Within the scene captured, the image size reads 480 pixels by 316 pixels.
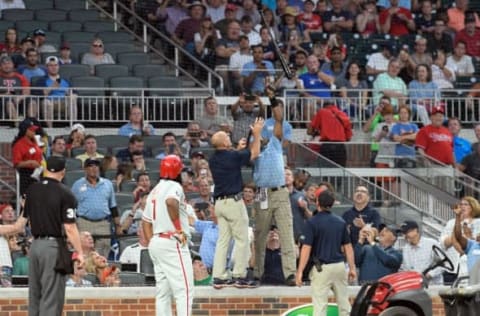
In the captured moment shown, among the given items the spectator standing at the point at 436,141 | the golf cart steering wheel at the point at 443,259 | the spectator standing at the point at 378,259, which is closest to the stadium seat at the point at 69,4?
the spectator standing at the point at 436,141

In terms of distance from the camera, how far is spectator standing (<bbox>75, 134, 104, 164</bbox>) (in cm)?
2564

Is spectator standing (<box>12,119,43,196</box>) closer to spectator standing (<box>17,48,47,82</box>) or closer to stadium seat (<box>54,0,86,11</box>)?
spectator standing (<box>17,48,47,82</box>)

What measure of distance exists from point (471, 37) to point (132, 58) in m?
6.15

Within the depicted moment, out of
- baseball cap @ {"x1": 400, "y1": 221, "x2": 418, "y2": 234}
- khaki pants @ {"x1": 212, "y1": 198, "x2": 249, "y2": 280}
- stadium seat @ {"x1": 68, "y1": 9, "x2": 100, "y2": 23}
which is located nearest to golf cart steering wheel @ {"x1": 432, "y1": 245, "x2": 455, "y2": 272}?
baseball cap @ {"x1": 400, "y1": 221, "x2": 418, "y2": 234}

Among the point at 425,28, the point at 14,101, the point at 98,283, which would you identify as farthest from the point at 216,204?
the point at 425,28

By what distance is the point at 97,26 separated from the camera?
1170 inches

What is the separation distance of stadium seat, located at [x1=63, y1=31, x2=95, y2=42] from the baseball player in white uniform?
9.31m

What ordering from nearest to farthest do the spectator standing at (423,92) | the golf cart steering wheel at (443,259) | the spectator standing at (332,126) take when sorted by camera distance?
the golf cart steering wheel at (443,259)
the spectator standing at (332,126)
the spectator standing at (423,92)

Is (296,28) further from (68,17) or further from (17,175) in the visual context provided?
(17,175)

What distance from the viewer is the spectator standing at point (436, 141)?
27.3 metres

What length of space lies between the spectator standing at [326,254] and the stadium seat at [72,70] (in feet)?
27.1

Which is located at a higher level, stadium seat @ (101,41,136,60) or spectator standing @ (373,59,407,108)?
stadium seat @ (101,41,136,60)

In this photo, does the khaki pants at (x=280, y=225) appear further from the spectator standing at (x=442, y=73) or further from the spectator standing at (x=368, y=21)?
the spectator standing at (x=368, y=21)

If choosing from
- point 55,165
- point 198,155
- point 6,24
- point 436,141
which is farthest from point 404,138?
point 55,165
